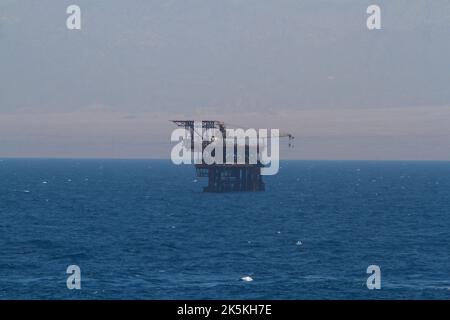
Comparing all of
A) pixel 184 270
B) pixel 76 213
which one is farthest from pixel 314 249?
pixel 76 213

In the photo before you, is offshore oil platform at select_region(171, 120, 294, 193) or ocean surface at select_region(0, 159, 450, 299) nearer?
ocean surface at select_region(0, 159, 450, 299)

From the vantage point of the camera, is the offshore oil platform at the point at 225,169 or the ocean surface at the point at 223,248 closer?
the ocean surface at the point at 223,248

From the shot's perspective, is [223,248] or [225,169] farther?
[225,169]
